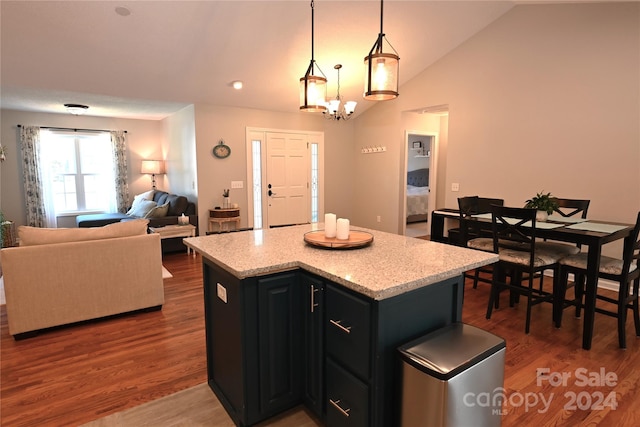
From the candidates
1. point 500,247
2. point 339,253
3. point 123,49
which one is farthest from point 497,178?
point 123,49

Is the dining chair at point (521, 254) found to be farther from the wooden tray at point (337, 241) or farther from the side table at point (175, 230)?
the side table at point (175, 230)

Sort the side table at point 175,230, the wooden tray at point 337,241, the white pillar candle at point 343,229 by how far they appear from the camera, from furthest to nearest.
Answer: the side table at point 175,230 → the white pillar candle at point 343,229 → the wooden tray at point 337,241

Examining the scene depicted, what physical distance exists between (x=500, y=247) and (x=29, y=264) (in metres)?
4.11

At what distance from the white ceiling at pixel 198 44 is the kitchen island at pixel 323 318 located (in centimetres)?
305

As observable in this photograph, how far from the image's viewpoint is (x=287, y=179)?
22.0 feet

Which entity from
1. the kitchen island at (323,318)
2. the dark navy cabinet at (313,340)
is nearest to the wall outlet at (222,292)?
the kitchen island at (323,318)

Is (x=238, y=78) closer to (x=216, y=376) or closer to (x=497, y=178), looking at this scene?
(x=497, y=178)

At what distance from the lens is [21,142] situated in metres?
6.51

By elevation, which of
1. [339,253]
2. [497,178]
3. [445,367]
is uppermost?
[497,178]

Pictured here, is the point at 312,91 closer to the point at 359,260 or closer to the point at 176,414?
the point at 359,260

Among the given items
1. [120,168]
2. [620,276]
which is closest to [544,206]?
[620,276]

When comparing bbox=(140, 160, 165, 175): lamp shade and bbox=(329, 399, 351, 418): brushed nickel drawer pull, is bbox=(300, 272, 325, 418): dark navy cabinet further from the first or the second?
bbox=(140, 160, 165, 175): lamp shade

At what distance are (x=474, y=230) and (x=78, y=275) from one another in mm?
4186

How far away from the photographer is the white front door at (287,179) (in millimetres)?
6516
